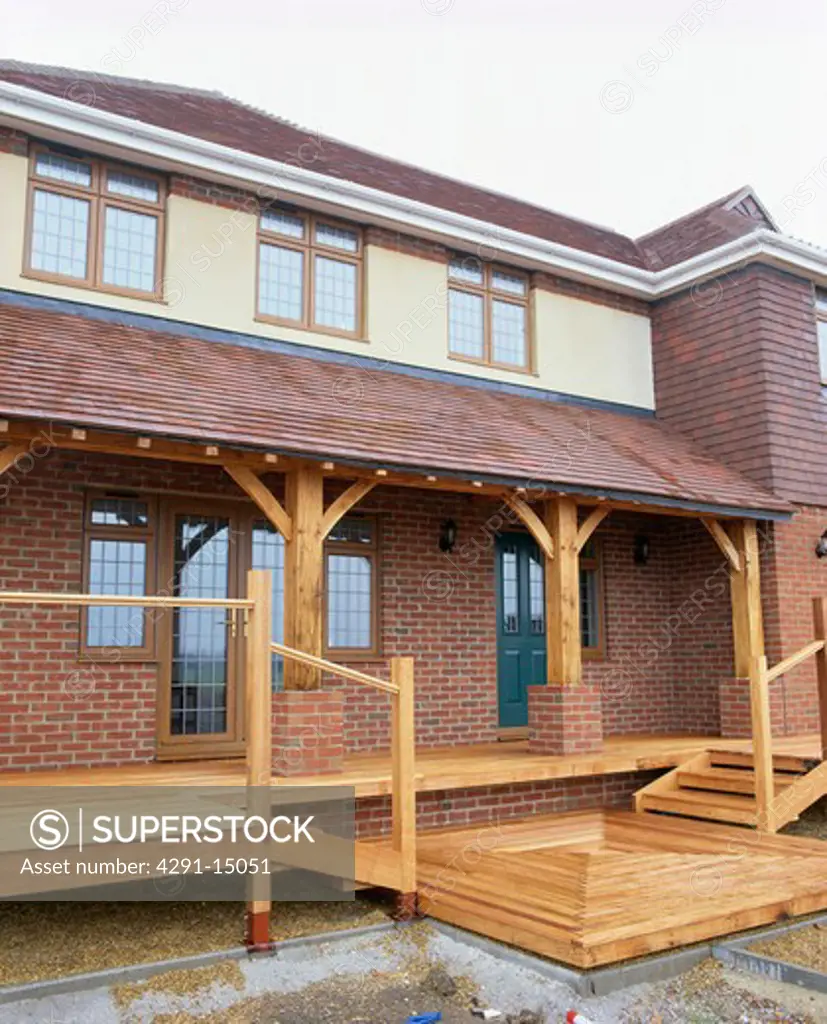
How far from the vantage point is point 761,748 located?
7.61 m

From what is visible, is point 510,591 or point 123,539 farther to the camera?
point 510,591

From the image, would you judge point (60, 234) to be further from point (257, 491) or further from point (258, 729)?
point (258, 729)

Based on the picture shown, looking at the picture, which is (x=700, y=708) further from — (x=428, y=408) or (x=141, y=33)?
(x=141, y=33)

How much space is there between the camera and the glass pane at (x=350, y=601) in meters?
8.75

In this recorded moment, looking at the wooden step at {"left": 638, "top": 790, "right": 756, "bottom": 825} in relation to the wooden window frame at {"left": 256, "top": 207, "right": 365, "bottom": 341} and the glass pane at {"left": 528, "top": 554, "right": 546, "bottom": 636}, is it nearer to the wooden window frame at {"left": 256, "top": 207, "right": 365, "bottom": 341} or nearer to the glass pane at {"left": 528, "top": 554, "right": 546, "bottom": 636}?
the glass pane at {"left": 528, "top": 554, "right": 546, "bottom": 636}

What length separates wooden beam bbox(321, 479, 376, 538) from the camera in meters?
7.11

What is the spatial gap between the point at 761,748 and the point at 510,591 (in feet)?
10.5

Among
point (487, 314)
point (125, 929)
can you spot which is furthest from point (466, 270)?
point (125, 929)

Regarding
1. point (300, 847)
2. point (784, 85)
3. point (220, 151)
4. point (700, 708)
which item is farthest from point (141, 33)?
point (784, 85)

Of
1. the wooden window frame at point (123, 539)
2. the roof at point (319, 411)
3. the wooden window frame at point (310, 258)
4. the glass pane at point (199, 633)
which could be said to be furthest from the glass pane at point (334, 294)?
the wooden window frame at point (123, 539)

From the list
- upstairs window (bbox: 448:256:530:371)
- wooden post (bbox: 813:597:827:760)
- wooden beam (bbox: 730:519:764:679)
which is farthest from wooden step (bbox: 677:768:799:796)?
upstairs window (bbox: 448:256:530:371)

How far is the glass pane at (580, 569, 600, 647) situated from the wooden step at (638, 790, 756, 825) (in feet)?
7.97

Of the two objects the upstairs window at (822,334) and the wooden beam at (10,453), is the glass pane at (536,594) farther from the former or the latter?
the wooden beam at (10,453)

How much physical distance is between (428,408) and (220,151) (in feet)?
9.58
